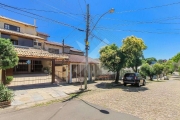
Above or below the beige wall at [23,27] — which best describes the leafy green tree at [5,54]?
below

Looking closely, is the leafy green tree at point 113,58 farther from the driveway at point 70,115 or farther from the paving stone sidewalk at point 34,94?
the driveway at point 70,115

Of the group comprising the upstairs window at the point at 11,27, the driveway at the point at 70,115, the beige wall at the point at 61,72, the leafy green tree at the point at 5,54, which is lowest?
the driveway at the point at 70,115

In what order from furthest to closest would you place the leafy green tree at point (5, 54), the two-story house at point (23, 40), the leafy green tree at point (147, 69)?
the leafy green tree at point (147, 69) → the two-story house at point (23, 40) → the leafy green tree at point (5, 54)

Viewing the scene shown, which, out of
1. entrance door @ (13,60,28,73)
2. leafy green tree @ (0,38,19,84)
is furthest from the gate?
leafy green tree @ (0,38,19,84)

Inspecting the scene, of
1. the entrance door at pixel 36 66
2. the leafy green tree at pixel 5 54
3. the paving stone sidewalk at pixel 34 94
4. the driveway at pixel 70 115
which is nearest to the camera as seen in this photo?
the driveway at pixel 70 115

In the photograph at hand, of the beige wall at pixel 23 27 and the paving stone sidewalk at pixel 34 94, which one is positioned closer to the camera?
the paving stone sidewalk at pixel 34 94

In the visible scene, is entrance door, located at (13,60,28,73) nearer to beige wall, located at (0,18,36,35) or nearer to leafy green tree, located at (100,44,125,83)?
beige wall, located at (0,18,36,35)

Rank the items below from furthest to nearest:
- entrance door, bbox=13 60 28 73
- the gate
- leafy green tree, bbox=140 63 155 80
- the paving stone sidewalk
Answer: leafy green tree, bbox=140 63 155 80 < entrance door, bbox=13 60 28 73 < the gate < the paving stone sidewalk

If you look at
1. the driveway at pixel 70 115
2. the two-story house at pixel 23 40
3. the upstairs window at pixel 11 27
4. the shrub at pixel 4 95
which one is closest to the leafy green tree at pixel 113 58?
the two-story house at pixel 23 40

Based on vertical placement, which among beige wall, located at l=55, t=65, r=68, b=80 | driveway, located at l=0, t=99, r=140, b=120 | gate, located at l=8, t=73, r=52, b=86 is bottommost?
driveway, located at l=0, t=99, r=140, b=120

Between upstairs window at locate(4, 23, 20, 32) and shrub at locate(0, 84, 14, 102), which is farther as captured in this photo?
upstairs window at locate(4, 23, 20, 32)

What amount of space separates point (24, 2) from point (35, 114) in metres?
8.70

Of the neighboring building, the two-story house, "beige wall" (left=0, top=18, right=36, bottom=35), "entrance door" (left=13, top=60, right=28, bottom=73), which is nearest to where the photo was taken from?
the neighboring building

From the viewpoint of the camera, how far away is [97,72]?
2283cm
